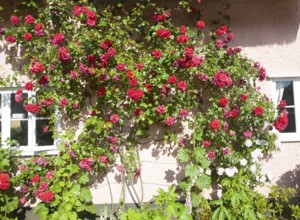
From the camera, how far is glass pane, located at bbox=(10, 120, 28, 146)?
465cm

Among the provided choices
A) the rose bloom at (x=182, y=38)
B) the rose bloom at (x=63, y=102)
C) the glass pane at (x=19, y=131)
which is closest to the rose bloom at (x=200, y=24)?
the rose bloom at (x=182, y=38)

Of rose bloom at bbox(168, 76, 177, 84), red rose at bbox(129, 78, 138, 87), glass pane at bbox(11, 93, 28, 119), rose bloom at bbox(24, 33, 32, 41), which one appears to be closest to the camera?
red rose at bbox(129, 78, 138, 87)

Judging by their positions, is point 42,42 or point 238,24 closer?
point 42,42

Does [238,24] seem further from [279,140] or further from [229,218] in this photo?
[229,218]

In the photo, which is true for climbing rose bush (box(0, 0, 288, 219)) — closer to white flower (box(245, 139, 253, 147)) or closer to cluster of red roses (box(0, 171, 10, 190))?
white flower (box(245, 139, 253, 147))

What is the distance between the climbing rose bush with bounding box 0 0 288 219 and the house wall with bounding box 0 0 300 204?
9.2 inches

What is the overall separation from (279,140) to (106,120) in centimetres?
256

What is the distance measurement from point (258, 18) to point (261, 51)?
53 cm

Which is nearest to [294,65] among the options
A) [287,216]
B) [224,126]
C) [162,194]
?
[224,126]

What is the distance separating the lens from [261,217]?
3660 millimetres

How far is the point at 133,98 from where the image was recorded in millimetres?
4016

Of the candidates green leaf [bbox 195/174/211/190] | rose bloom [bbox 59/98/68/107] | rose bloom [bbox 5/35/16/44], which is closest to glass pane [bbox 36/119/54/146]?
rose bloom [bbox 59/98/68/107]

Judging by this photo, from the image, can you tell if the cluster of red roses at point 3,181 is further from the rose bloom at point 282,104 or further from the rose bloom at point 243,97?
the rose bloom at point 282,104

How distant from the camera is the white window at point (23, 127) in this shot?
15.0 ft
